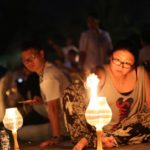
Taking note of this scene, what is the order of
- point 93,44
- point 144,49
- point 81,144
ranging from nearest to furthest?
1. point 81,144
2. point 144,49
3. point 93,44

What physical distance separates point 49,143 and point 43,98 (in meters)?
0.63

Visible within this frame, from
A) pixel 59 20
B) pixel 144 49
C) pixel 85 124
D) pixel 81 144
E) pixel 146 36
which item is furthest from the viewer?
pixel 59 20

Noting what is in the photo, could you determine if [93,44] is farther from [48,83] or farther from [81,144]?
[81,144]

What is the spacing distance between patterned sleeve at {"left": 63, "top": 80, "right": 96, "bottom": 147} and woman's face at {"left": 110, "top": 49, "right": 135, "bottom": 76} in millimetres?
498

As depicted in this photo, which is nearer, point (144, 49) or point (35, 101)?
point (35, 101)

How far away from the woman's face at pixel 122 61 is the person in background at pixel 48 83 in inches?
38.5

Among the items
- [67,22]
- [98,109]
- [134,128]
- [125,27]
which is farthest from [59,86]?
[67,22]

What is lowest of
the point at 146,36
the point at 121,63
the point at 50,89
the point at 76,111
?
the point at 76,111

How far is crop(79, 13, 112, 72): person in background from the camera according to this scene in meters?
10.0

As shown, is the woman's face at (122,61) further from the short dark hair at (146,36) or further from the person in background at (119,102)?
the short dark hair at (146,36)

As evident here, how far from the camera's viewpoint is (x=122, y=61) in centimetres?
544

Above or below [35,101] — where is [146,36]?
above

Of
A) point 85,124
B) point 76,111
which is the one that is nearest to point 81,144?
point 85,124

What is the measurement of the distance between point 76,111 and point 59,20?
29.5m
